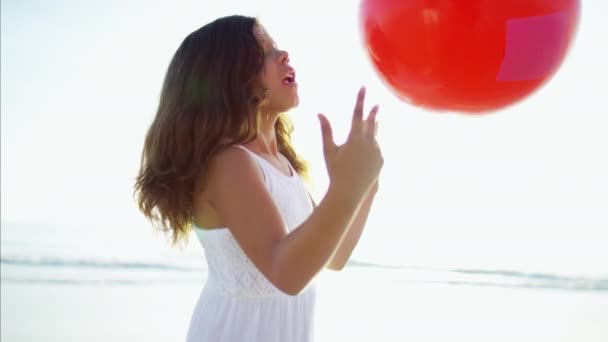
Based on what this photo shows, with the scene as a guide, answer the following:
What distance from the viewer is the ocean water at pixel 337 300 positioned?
4.58m

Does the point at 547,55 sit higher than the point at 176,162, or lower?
higher

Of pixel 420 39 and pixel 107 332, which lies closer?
pixel 420 39

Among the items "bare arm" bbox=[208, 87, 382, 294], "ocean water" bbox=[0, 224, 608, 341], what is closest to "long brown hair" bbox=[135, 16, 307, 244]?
"bare arm" bbox=[208, 87, 382, 294]

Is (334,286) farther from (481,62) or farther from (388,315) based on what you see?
(481,62)

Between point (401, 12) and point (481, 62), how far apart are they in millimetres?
200

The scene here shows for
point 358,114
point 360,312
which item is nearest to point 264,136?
point 358,114

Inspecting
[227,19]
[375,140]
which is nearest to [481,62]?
[375,140]

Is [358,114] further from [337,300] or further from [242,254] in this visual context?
[337,300]

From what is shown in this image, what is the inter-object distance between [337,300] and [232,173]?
161 inches

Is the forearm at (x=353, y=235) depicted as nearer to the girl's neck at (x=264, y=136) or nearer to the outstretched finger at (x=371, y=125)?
the girl's neck at (x=264, y=136)

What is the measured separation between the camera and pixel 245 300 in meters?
1.55

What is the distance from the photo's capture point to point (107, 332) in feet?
14.7

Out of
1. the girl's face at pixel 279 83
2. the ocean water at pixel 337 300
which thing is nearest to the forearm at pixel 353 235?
the girl's face at pixel 279 83

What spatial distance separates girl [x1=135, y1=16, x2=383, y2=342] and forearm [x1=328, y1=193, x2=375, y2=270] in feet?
0.60
